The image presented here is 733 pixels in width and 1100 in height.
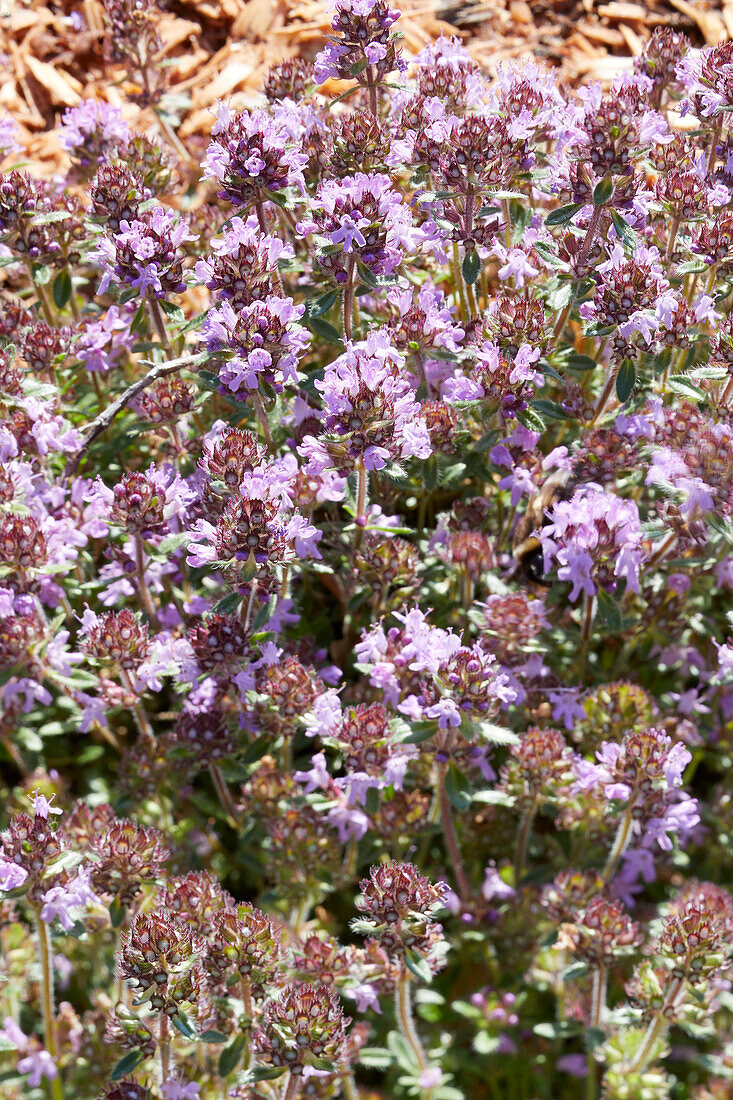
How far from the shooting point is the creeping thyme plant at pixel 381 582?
9.45 feet

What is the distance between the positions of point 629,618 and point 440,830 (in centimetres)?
105

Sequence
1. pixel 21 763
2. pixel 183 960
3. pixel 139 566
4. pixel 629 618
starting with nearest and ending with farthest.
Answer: pixel 183 960
pixel 139 566
pixel 629 618
pixel 21 763

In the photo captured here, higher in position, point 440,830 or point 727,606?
point 727,606

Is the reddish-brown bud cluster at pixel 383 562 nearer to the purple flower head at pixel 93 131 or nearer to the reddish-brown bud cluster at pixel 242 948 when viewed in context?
the reddish-brown bud cluster at pixel 242 948

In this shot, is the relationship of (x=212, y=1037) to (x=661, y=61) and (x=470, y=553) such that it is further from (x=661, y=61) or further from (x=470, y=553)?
(x=661, y=61)

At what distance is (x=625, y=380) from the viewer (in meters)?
3.15

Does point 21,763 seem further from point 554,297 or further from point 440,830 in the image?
point 554,297

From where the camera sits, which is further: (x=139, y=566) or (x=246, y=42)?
(x=246, y=42)

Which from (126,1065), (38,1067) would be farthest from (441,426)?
(38,1067)

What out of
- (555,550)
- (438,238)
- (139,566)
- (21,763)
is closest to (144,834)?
(139,566)

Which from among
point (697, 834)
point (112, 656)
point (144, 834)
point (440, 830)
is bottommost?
point (697, 834)

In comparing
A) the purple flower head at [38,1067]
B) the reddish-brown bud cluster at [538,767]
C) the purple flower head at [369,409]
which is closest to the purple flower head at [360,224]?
the purple flower head at [369,409]

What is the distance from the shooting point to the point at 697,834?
4.03 meters

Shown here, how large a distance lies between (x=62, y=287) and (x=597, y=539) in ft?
7.49
